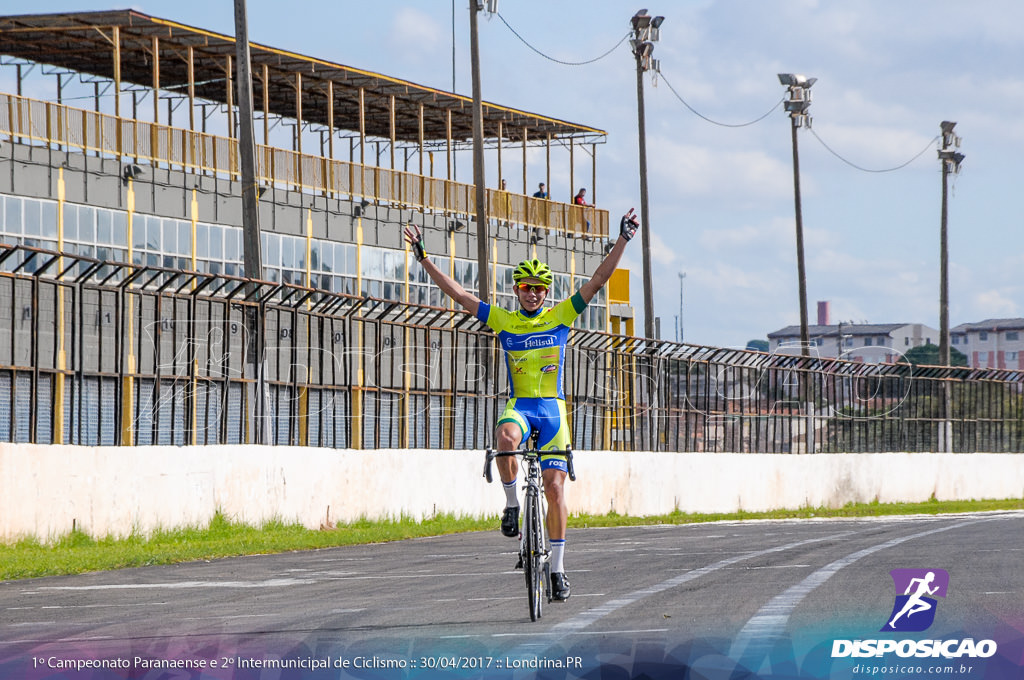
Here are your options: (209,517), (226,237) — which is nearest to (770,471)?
(226,237)

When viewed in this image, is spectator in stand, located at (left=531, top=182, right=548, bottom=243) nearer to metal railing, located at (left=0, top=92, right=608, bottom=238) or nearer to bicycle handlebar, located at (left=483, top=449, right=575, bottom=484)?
metal railing, located at (left=0, top=92, right=608, bottom=238)

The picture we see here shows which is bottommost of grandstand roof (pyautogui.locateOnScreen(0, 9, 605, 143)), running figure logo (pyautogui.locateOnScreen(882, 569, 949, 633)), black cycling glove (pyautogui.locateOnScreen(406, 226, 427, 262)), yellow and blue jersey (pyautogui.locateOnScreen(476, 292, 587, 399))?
running figure logo (pyautogui.locateOnScreen(882, 569, 949, 633))

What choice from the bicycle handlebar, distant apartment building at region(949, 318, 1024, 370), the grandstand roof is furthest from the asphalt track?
distant apartment building at region(949, 318, 1024, 370)

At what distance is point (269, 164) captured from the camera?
145 ft

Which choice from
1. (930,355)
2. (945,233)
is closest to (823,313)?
(930,355)

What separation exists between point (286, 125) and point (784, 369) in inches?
698

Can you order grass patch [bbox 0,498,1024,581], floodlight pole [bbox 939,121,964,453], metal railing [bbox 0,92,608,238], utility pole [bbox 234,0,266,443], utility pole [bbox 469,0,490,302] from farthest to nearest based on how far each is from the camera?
floodlight pole [bbox 939,121,964,453]
metal railing [bbox 0,92,608,238]
utility pole [bbox 469,0,490,302]
utility pole [bbox 234,0,266,443]
grass patch [bbox 0,498,1024,581]

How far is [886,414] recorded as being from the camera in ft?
160

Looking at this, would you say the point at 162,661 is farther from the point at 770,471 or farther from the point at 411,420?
the point at 770,471

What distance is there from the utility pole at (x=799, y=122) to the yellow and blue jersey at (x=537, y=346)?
38.5m

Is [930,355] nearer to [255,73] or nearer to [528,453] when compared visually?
[255,73]

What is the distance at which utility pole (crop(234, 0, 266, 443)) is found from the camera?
23.3 m

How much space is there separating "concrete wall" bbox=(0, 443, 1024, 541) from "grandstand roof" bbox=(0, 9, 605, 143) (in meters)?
15.3

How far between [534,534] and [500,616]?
22.8 inches
